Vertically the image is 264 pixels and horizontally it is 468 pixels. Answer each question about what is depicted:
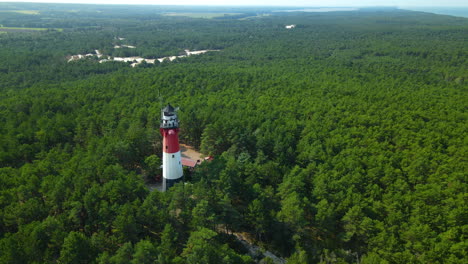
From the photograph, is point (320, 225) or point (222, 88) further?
point (222, 88)

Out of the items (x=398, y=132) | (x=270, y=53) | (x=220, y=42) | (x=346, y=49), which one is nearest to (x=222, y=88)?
(x=398, y=132)

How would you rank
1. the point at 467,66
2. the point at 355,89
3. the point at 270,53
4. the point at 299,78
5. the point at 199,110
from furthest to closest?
the point at 270,53 < the point at 467,66 < the point at 299,78 < the point at 355,89 < the point at 199,110

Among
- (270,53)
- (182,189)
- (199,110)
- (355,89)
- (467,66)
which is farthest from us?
(270,53)

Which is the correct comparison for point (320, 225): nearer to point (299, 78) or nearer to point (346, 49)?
point (299, 78)

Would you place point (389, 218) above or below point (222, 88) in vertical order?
below

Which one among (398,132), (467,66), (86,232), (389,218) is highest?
(467,66)

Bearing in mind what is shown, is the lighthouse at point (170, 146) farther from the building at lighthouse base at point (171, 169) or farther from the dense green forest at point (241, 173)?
the dense green forest at point (241, 173)

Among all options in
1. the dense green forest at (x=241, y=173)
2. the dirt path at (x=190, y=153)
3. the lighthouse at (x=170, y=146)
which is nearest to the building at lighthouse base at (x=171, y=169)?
the lighthouse at (x=170, y=146)
